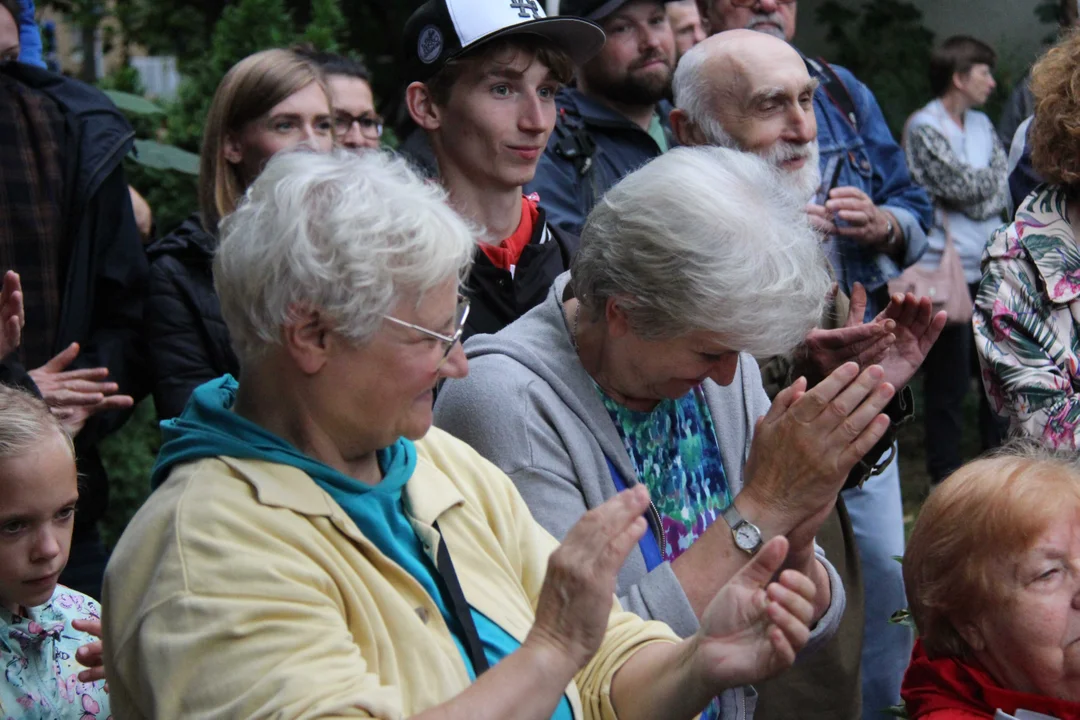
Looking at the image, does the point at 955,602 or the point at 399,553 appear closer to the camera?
the point at 399,553

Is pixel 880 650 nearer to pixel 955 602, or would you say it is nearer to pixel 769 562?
pixel 955 602

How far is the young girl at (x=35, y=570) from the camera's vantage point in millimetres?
2928

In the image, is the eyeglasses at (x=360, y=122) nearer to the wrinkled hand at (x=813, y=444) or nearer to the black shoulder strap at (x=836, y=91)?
the black shoulder strap at (x=836, y=91)

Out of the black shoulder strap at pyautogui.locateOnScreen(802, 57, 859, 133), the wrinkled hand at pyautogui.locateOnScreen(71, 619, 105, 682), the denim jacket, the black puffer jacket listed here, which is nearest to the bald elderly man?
the denim jacket

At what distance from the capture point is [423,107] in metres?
3.91

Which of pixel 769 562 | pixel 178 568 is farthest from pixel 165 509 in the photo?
pixel 769 562

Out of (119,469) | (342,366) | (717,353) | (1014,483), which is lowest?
(119,469)

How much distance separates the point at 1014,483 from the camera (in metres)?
2.73

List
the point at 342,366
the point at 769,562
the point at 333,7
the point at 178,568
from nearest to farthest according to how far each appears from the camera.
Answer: the point at 178,568 → the point at 342,366 → the point at 769,562 → the point at 333,7

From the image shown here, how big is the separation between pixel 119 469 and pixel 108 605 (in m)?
3.78

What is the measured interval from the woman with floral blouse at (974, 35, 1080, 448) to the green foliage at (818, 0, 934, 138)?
19.0ft

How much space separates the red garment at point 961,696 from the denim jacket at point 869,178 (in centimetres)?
186

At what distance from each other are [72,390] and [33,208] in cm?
67

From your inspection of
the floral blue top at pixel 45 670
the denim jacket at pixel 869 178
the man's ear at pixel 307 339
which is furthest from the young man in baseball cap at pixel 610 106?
the man's ear at pixel 307 339
